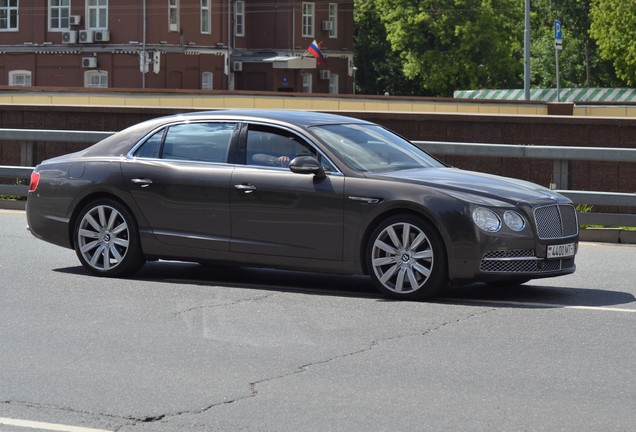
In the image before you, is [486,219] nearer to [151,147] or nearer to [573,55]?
[151,147]

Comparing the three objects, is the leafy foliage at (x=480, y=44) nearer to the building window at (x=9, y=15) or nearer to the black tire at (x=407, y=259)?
the building window at (x=9, y=15)

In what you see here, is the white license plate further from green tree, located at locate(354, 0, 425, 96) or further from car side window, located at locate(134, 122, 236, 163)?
green tree, located at locate(354, 0, 425, 96)

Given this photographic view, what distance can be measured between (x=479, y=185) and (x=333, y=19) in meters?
69.6

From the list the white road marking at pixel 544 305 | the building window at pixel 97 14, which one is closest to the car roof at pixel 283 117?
the white road marking at pixel 544 305

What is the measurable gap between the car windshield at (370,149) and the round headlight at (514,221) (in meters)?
1.13

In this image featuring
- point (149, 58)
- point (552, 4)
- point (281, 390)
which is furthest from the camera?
point (552, 4)

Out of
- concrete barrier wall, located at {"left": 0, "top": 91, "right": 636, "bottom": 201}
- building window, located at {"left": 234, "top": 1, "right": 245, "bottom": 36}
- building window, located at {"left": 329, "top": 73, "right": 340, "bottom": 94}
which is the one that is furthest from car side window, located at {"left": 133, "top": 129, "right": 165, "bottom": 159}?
building window, located at {"left": 329, "top": 73, "right": 340, "bottom": 94}

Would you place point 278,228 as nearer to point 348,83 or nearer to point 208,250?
point 208,250

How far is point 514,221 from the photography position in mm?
10289

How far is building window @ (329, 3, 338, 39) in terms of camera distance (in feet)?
259

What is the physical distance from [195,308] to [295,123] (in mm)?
1858

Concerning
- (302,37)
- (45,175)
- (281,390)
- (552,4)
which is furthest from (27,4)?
(281,390)

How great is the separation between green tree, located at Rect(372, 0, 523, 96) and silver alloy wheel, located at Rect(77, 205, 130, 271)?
70.4 m

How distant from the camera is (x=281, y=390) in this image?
7371 mm
